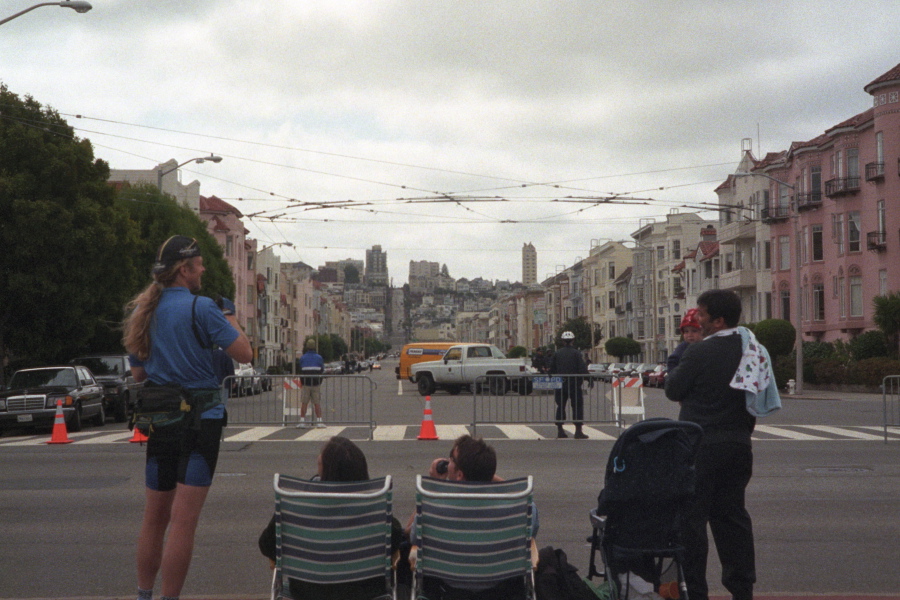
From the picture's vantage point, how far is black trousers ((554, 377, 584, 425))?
18719 millimetres

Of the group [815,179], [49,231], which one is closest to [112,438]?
[49,231]

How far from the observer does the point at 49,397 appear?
73.0 feet

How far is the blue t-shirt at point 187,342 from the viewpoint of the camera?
17.8 feet

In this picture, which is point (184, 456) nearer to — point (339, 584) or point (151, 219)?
point (339, 584)

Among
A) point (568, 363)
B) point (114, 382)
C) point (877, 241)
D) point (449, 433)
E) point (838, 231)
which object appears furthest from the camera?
point (838, 231)

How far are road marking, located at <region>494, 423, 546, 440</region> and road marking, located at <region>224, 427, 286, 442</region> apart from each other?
4.47 meters

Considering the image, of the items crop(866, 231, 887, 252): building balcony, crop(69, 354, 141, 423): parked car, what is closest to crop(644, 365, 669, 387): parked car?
crop(866, 231, 887, 252): building balcony

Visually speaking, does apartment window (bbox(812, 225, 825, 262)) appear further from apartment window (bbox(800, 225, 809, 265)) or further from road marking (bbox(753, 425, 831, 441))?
road marking (bbox(753, 425, 831, 441))

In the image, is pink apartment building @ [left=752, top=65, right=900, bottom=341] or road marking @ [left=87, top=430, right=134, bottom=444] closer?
road marking @ [left=87, top=430, right=134, bottom=444]

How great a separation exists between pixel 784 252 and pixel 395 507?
5238 cm

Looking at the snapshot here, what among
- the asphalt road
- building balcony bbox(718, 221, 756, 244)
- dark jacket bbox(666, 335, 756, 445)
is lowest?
the asphalt road

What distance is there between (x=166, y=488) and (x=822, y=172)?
5355cm

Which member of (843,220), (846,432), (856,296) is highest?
(843,220)

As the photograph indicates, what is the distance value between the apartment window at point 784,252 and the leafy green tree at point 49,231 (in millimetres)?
39978
